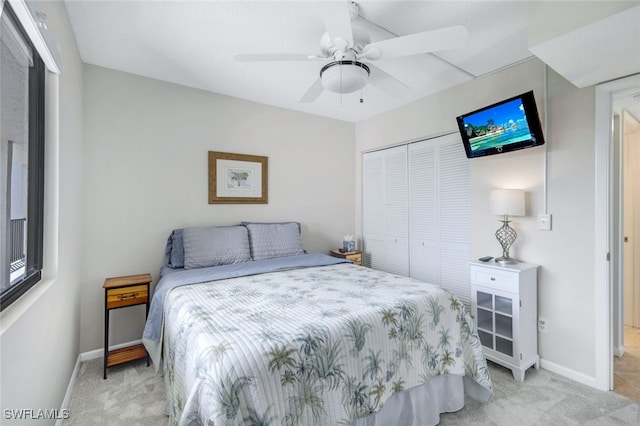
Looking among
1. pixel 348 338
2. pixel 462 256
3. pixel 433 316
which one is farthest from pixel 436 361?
pixel 462 256

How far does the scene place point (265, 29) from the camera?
2.13 m

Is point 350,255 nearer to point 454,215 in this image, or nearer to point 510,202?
point 454,215

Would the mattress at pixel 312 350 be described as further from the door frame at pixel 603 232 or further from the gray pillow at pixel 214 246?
the door frame at pixel 603 232

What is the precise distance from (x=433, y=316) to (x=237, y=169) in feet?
8.33

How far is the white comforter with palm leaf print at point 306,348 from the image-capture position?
120 centimetres

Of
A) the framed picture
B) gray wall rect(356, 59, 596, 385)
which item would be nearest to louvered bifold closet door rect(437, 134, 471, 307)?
gray wall rect(356, 59, 596, 385)

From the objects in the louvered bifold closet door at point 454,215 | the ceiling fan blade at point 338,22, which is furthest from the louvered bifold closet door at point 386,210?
the ceiling fan blade at point 338,22

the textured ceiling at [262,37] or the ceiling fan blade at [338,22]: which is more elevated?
the textured ceiling at [262,37]

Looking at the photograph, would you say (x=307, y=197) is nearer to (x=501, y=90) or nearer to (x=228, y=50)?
(x=228, y=50)

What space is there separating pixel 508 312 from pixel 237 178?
2915mm

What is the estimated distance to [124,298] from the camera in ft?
8.06

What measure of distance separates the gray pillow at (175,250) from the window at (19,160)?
121 centimetres

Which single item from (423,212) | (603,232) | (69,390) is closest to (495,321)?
(603,232)

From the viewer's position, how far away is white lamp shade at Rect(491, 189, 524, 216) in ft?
8.10
